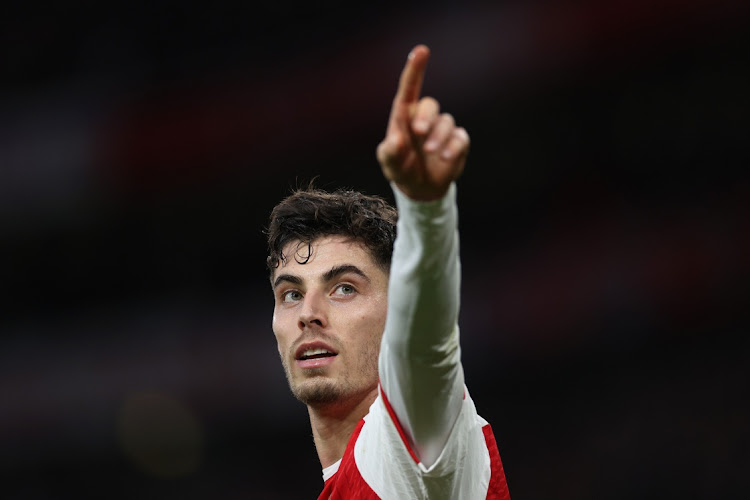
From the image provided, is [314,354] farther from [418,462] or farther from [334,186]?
[334,186]

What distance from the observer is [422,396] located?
159 cm

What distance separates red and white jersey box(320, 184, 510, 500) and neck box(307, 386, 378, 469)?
1.42 feet

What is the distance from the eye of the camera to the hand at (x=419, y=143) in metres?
1.36

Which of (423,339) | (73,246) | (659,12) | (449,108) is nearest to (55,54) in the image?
(73,246)

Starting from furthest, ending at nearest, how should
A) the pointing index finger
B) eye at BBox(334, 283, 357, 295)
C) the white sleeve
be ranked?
eye at BBox(334, 283, 357, 295)
the white sleeve
the pointing index finger

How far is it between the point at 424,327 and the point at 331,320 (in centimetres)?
86

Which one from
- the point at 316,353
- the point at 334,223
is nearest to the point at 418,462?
the point at 316,353

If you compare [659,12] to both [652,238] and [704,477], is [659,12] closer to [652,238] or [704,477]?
[652,238]

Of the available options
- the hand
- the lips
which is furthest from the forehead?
the hand

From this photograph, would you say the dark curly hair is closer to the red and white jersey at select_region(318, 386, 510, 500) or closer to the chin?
the chin

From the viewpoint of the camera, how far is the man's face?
232 centimetres

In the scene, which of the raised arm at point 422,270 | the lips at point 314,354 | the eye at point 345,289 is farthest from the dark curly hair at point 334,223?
the raised arm at point 422,270

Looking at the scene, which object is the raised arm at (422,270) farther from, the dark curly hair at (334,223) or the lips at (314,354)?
the dark curly hair at (334,223)

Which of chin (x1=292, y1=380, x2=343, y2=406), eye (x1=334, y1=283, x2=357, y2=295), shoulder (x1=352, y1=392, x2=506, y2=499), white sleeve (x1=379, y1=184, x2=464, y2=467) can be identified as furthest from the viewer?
eye (x1=334, y1=283, x2=357, y2=295)
